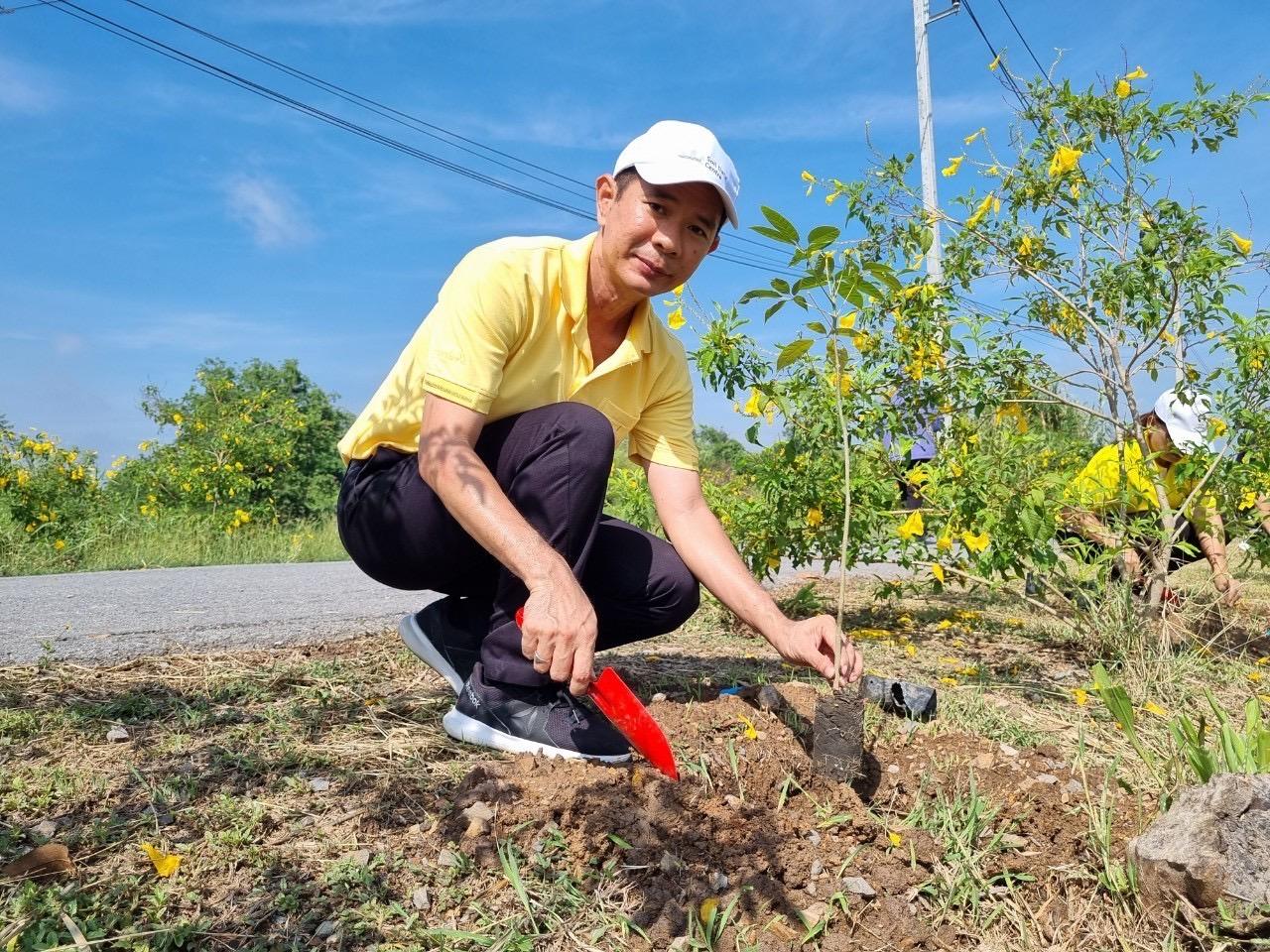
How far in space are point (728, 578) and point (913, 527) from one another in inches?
48.1

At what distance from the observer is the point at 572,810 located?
166cm

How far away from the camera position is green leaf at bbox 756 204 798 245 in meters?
1.63

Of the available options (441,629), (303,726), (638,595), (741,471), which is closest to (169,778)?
(303,726)

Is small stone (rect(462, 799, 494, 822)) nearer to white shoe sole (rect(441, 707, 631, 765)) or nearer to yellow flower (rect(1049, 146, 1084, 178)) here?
white shoe sole (rect(441, 707, 631, 765))

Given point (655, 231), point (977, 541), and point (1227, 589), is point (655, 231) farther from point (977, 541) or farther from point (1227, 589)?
point (1227, 589)

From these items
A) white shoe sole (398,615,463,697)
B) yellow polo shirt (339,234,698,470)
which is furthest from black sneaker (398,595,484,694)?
yellow polo shirt (339,234,698,470)

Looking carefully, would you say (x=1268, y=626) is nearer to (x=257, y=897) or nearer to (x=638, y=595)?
(x=638, y=595)

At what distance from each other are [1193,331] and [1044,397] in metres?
0.57

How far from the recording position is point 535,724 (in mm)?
2010

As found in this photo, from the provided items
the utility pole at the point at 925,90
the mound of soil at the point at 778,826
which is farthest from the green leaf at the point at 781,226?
the utility pole at the point at 925,90

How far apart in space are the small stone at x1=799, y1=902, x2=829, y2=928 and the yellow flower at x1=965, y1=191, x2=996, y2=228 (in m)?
3.08

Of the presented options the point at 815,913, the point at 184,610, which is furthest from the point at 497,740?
the point at 184,610

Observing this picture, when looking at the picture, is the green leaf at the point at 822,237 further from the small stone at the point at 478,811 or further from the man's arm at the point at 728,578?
the small stone at the point at 478,811

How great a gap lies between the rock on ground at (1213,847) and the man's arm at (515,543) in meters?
1.00
